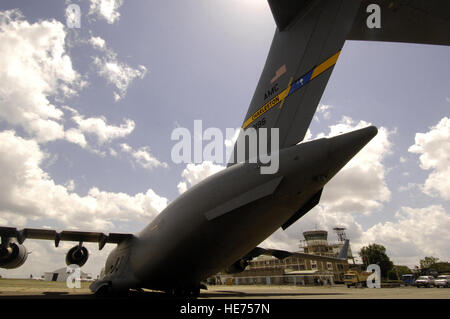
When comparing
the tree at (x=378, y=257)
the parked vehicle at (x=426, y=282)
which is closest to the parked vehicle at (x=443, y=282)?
the parked vehicle at (x=426, y=282)

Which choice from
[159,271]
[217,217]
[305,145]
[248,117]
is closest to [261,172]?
[305,145]

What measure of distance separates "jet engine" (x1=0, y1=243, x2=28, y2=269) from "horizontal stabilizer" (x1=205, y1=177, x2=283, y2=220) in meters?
7.38

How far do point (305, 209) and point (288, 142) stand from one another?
4.15ft

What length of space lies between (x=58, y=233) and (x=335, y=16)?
373 inches

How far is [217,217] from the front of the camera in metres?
4.64

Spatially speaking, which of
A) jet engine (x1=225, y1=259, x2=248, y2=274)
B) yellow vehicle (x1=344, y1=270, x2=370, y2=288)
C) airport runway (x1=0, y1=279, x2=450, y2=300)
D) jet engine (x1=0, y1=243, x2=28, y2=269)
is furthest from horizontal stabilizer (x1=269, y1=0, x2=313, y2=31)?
yellow vehicle (x1=344, y1=270, x2=370, y2=288)

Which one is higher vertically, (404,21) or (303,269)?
(404,21)

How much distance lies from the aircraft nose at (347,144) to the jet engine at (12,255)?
9575 mm

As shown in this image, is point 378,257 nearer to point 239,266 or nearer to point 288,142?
point 239,266

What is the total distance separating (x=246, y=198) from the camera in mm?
4340

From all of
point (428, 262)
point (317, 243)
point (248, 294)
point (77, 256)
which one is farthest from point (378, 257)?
point (77, 256)

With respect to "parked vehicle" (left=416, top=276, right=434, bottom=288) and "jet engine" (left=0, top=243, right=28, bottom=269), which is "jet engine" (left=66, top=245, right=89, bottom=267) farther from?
"parked vehicle" (left=416, top=276, right=434, bottom=288)

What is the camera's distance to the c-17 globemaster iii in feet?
13.1

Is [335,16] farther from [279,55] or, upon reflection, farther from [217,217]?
[217,217]
